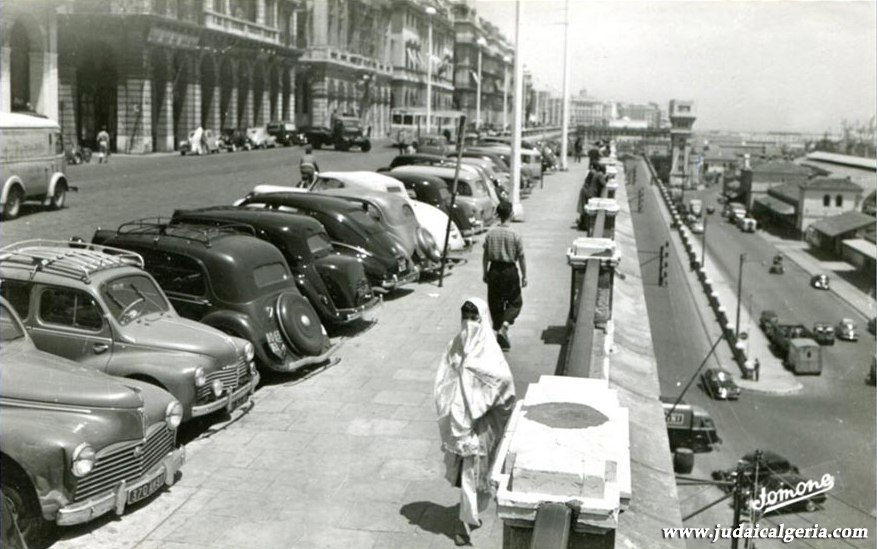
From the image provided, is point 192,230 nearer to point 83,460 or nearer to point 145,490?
point 145,490

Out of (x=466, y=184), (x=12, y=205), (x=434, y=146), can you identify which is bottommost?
(x=12, y=205)

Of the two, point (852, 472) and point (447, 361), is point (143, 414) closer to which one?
point (447, 361)

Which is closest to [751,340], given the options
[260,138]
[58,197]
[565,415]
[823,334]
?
[823,334]

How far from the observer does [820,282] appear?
7656 cm

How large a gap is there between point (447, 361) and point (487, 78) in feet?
384

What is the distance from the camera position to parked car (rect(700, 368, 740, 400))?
144ft

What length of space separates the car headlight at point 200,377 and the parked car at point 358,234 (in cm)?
539

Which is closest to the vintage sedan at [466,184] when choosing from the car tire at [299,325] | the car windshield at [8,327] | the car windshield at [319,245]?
the car windshield at [319,245]

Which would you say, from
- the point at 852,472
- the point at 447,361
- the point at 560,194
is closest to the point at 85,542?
the point at 447,361

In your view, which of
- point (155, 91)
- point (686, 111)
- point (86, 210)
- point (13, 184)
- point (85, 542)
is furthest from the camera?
point (686, 111)

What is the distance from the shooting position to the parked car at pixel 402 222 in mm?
14461

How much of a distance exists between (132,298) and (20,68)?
25.0 meters

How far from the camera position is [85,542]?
5719 mm

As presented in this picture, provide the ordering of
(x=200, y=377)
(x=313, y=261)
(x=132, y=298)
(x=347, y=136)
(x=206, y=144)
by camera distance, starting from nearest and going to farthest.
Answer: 1. (x=200, y=377)
2. (x=132, y=298)
3. (x=313, y=261)
4. (x=206, y=144)
5. (x=347, y=136)
